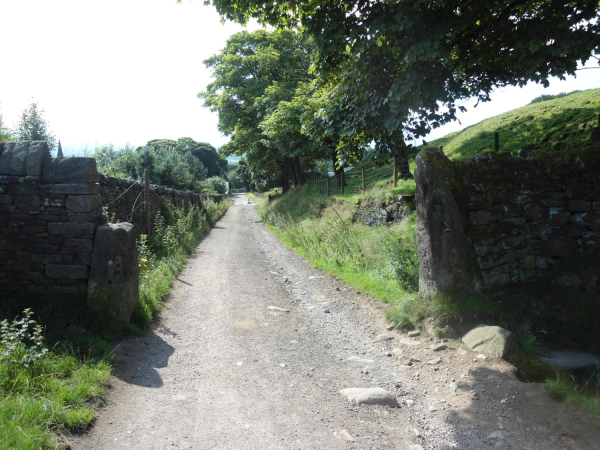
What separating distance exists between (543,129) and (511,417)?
12.9 metres

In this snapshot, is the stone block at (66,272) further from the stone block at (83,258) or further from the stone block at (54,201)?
the stone block at (54,201)

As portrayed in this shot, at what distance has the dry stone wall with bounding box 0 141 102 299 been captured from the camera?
5.75 m

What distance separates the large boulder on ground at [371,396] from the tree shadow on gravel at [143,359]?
7.17ft

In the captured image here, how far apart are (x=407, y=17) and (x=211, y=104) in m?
27.1

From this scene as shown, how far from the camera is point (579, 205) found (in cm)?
645

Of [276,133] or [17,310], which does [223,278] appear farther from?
[276,133]

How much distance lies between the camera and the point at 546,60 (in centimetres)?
645

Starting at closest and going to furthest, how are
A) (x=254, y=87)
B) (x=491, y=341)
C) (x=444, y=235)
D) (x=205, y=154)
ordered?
(x=491, y=341) < (x=444, y=235) < (x=254, y=87) < (x=205, y=154)

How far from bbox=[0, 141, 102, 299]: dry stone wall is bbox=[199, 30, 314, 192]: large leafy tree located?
1656 centimetres

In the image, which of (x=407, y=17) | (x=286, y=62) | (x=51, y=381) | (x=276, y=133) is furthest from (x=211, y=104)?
(x=51, y=381)

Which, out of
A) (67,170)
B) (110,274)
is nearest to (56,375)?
(110,274)

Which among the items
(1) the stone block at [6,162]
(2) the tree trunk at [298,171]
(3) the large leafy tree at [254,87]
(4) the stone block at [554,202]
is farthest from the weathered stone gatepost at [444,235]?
(2) the tree trunk at [298,171]

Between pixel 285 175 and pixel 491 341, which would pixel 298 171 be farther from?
pixel 491 341

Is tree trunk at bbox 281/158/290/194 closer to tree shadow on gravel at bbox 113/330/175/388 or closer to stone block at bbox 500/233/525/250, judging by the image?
stone block at bbox 500/233/525/250
